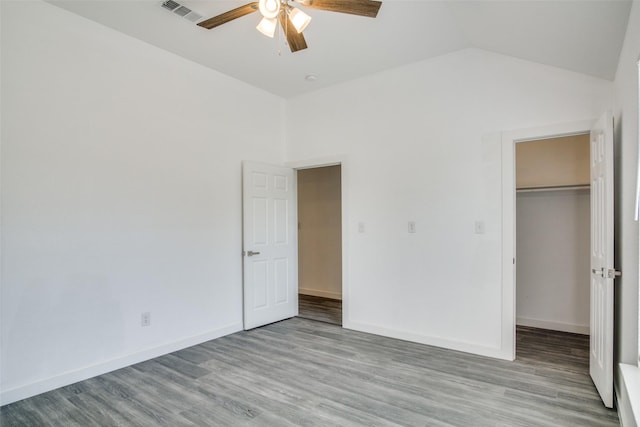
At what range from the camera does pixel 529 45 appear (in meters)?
2.84

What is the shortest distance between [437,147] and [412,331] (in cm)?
195

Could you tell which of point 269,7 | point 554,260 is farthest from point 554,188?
point 269,7

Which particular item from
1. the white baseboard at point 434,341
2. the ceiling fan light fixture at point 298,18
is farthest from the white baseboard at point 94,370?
the ceiling fan light fixture at point 298,18

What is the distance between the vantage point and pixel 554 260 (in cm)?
408

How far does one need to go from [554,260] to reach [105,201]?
473cm

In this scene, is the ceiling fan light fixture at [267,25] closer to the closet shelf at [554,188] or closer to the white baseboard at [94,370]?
the white baseboard at [94,370]

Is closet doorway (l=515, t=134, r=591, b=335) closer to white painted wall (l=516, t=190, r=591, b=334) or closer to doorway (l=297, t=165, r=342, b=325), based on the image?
white painted wall (l=516, t=190, r=591, b=334)

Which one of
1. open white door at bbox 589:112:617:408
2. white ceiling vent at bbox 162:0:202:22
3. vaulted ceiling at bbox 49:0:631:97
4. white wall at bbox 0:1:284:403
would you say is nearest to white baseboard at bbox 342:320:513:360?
open white door at bbox 589:112:617:408

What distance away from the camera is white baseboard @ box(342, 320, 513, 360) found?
3.25 meters

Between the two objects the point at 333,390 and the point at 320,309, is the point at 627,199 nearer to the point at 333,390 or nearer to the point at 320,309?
the point at 333,390

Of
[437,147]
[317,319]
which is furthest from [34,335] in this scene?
[437,147]

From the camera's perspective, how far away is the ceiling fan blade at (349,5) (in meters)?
2.14

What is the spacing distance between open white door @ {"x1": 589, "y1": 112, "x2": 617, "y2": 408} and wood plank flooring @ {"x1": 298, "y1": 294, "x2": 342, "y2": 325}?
260 centimetres

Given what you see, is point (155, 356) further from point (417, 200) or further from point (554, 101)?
point (554, 101)
